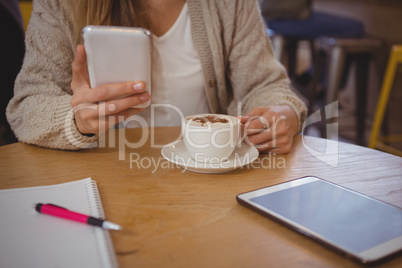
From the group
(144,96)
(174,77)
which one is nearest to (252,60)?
(174,77)

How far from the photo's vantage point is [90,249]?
1.36 ft

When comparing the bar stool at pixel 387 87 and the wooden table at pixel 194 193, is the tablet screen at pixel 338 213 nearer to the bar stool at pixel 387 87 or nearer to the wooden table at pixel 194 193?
the wooden table at pixel 194 193

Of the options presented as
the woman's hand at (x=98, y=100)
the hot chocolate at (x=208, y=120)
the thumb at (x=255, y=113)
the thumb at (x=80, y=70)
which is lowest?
the thumb at (x=255, y=113)

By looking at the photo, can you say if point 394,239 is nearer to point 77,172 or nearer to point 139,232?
point 139,232

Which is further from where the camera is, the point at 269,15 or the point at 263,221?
the point at 269,15

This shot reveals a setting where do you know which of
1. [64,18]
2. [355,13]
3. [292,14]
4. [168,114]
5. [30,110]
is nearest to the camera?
[30,110]

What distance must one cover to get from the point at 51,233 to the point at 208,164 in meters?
0.30

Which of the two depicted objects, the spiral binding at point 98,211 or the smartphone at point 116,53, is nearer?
the spiral binding at point 98,211

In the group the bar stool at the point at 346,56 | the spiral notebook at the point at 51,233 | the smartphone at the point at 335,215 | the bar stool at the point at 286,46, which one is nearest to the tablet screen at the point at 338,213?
the smartphone at the point at 335,215

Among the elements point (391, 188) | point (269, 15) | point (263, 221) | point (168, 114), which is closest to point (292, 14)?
point (269, 15)

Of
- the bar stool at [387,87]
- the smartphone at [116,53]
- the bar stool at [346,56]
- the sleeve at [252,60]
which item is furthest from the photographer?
the bar stool at [346,56]

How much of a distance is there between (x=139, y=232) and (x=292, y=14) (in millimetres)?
2379

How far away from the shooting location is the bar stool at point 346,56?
2.31 metres

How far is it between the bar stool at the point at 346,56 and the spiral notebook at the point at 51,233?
2.15 metres
